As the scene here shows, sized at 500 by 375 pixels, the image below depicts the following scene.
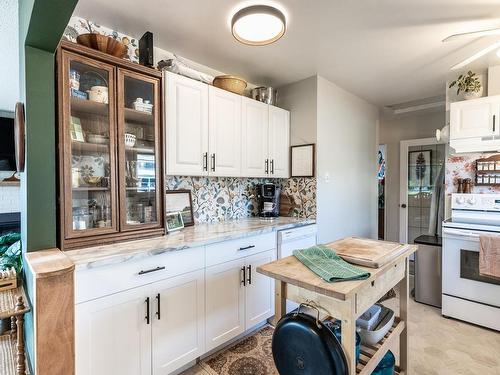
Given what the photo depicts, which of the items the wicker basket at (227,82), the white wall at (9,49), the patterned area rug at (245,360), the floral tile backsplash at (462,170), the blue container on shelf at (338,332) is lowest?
the patterned area rug at (245,360)

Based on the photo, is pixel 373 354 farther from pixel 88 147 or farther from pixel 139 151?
pixel 88 147

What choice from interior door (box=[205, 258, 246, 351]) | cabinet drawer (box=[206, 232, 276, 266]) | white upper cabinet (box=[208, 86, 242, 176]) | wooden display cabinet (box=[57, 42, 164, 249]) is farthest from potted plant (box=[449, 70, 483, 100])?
wooden display cabinet (box=[57, 42, 164, 249])

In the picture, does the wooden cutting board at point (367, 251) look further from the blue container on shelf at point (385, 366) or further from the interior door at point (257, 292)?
the interior door at point (257, 292)

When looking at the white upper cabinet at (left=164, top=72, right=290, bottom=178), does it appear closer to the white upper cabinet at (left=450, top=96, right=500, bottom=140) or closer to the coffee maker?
the coffee maker

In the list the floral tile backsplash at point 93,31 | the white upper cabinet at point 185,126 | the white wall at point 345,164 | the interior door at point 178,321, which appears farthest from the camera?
the white wall at point 345,164

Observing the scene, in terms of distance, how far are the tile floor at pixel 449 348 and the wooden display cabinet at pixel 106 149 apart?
116cm

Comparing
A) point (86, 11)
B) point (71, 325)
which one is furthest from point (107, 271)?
point (86, 11)

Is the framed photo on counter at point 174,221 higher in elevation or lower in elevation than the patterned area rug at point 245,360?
higher

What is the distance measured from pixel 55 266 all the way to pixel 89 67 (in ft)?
3.87

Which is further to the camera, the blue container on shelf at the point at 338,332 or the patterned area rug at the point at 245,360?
the patterned area rug at the point at 245,360

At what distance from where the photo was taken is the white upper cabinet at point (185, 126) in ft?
6.63

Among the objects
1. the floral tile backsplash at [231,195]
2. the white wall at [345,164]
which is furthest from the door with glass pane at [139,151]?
the white wall at [345,164]

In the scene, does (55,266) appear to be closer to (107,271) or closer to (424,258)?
(107,271)

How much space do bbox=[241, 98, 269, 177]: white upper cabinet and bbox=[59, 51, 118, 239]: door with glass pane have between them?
125 centimetres
